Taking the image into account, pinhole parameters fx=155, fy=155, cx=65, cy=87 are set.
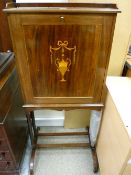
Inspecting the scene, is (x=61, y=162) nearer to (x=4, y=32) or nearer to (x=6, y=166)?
(x=6, y=166)

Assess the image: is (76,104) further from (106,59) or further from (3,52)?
(3,52)

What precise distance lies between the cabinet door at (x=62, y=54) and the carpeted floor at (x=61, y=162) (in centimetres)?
74

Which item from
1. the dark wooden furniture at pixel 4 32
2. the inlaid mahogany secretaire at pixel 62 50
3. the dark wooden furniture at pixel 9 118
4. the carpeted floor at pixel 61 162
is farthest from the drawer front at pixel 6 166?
the dark wooden furniture at pixel 4 32

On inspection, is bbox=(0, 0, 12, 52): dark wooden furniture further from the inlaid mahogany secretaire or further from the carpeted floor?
the carpeted floor

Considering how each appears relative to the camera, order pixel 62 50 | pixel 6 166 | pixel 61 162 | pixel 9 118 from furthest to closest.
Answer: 1. pixel 61 162
2. pixel 6 166
3. pixel 9 118
4. pixel 62 50

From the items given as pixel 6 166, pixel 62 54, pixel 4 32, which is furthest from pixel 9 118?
pixel 4 32

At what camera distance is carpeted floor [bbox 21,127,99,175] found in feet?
4.44

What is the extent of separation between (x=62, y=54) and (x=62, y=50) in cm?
2

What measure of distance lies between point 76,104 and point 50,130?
858mm

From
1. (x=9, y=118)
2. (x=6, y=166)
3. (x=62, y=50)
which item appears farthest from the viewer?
(x=6, y=166)

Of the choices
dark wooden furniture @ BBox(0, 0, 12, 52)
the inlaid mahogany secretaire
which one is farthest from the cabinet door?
dark wooden furniture @ BBox(0, 0, 12, 52)

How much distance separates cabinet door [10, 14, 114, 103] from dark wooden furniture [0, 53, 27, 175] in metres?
0.15

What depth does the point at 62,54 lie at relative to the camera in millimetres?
813

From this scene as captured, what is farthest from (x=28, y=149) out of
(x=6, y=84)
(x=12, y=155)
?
(x=6, y=84)
